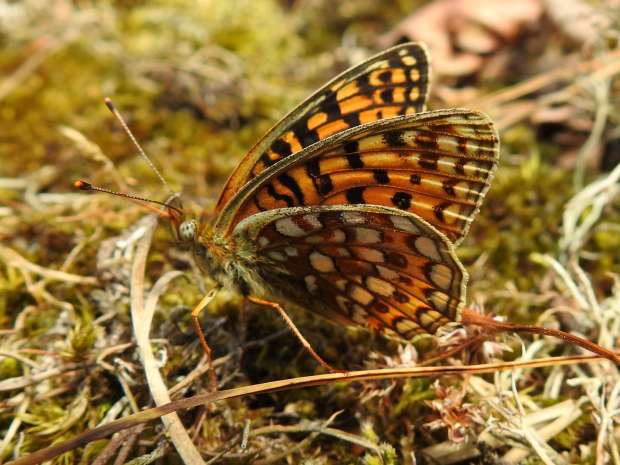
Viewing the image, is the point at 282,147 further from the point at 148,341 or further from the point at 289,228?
the point at 148,341

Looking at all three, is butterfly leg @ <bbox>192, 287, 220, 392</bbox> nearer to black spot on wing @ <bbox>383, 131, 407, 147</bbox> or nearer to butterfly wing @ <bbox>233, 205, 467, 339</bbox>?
butterfly wing @ <bbox>233, 205, 467, 339</bbox>

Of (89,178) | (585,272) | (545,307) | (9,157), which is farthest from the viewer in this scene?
(9,157)

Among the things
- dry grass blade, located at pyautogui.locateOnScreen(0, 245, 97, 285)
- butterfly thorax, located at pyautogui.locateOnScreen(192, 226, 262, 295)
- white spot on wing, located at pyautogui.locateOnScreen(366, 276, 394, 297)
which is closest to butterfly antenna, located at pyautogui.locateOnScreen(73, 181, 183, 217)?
butterfly thorax, located at pyautogui.locateOnScreen(192, 226, 262, 295)

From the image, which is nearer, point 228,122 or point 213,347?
point 213,347

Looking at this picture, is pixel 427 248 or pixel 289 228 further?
pixel 289 228

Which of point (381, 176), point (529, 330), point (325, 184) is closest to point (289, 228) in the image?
point (325, 184)

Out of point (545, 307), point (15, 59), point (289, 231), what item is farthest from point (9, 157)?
point (545, 307)

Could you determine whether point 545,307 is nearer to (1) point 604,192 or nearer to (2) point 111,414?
(1) point 604,192

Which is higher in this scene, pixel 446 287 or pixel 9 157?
pixel 9 157
